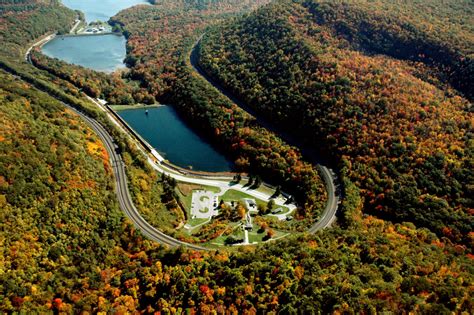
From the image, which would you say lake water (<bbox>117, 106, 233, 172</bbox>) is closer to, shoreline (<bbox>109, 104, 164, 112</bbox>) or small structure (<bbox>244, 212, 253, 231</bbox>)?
shoreline (<bbox>109, 104, 164, 112</bbox>)

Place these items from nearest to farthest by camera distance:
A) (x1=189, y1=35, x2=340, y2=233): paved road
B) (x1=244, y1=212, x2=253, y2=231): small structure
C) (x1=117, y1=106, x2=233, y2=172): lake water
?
(x1=244, y1=212, x2=253, y2=231): small structure < (x1=189, y1=35, x2=340, y2=233): paved road < (x1=117, y1=106, x2=233, y2=172): lake water

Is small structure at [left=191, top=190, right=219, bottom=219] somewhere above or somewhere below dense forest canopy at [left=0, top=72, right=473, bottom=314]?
below

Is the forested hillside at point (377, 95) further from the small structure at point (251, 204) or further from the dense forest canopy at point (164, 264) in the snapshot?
the small structure at point (251, 204)

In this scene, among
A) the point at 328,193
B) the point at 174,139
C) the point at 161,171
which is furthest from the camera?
the point at 174,139

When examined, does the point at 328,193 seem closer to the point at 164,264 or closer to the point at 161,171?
the point at 164,264

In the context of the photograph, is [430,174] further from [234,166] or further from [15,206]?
[15,206]

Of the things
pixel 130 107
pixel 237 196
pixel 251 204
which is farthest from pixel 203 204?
pixel 130 107

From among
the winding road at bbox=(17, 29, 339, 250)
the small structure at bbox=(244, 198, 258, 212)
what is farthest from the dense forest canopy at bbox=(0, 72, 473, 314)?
the small structure at bbox=(244, 198, 258, 212)

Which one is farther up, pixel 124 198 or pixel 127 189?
pixel 127 189
